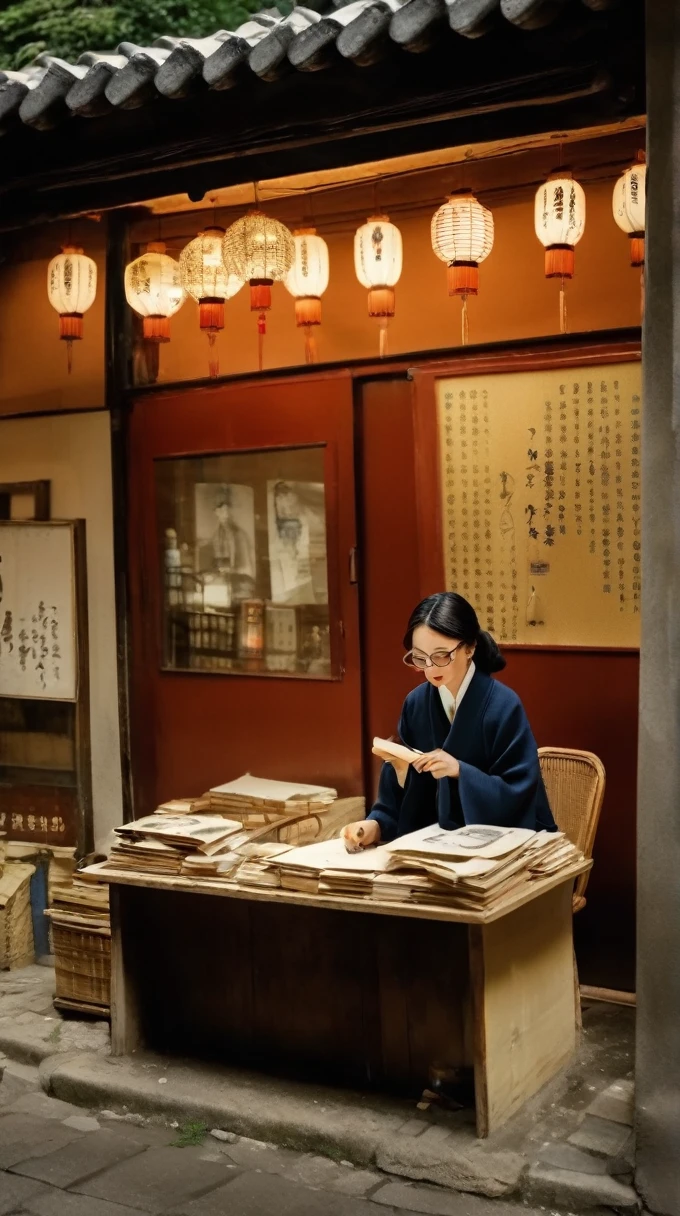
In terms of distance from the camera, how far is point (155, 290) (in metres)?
8.14

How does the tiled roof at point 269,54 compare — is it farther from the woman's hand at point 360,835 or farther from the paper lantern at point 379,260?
the woman's hand at point 360,835

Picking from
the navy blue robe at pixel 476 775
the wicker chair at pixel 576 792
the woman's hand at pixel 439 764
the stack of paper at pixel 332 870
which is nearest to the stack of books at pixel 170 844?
the stack of paper at pixel 332 870

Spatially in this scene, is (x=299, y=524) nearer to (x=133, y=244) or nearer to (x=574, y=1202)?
(x=133, y=244)

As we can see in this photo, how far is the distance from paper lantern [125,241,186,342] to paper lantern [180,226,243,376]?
16cm

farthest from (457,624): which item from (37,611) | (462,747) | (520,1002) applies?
(37,611)

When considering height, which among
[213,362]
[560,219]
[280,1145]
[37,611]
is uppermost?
[560,219]

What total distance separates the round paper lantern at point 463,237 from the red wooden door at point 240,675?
46.1 inches

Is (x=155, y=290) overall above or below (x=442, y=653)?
above

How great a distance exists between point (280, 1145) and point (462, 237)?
16.1ft

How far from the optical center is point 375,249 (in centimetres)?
747

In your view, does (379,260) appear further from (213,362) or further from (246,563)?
(246,563)

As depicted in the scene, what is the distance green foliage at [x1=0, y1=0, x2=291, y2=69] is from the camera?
1838 centimetres

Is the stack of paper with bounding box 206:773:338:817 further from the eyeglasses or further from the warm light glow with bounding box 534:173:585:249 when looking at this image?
the warm light glow with bounding box 534:173:585:249

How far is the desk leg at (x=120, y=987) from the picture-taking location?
6434 mm
